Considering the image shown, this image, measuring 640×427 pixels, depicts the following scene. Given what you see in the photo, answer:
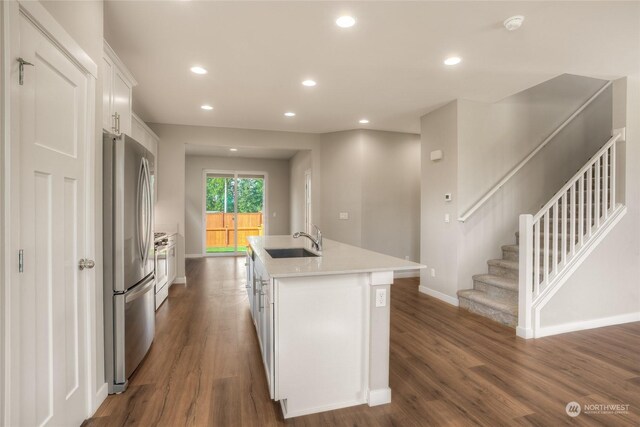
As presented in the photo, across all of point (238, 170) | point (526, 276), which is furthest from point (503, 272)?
point (238, 170)

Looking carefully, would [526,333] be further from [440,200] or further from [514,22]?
[514,22]

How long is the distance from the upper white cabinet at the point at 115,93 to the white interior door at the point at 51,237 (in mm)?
714

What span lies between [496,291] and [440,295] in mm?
760

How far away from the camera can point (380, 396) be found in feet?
6.47

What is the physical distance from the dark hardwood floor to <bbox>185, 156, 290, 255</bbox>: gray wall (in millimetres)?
5080

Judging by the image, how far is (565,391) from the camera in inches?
82.9

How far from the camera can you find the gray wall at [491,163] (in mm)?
4039

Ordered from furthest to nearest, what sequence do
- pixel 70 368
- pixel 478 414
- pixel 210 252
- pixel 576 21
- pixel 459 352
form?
1. pixel 210 252
2. pixel 459 352
3. pixel 576 21
4. pixel 478 414
5. pixel 70 368

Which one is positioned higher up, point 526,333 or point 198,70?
point 198,70

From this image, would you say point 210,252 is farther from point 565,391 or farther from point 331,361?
point 565,391

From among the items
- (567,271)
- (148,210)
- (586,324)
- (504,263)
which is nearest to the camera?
(148,210)

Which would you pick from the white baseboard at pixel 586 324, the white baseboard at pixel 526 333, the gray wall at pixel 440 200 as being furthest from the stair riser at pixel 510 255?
the white baseboard at pixel 526 333

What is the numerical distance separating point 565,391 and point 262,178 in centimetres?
783

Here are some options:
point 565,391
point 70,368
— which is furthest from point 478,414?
point 70,368
